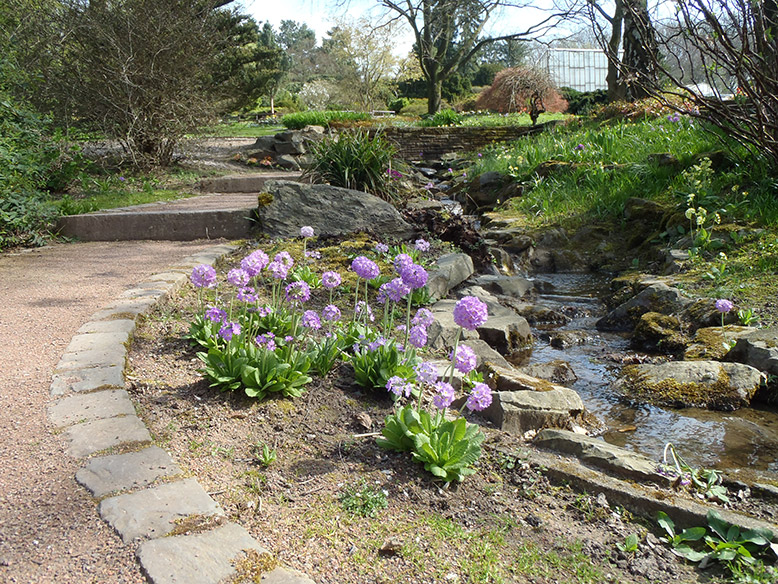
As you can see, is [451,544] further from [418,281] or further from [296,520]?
[418,281]

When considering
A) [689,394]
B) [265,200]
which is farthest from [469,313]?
[265,200]

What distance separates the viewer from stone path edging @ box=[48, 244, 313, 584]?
58.9 inches

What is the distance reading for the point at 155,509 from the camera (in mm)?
1700

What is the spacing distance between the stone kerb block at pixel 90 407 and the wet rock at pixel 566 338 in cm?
288

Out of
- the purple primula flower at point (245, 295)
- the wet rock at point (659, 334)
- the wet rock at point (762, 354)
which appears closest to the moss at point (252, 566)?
the purple primula flower at point (245, 295)

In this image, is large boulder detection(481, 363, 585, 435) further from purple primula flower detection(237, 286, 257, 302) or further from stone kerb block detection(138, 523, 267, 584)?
stone kerb block detection(138, 523, 267, 584)

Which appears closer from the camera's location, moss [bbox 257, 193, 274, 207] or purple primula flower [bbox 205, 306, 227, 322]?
purple primula flower [bbox 205, 306, 227, 322]

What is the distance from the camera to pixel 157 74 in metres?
9.34

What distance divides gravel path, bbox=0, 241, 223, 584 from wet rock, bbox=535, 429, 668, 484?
157 cm

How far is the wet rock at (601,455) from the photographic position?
2.20m

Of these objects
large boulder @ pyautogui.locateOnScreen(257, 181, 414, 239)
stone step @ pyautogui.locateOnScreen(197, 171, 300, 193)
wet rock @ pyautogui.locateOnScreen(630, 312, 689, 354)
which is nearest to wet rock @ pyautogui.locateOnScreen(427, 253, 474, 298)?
large boulder @ pyautogui.locateOnScreen(257, 181, 414, 239)

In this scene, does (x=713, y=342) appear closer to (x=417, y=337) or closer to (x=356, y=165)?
(x=417, y=337)

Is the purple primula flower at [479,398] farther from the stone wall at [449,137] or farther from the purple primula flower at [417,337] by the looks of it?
the stone wall at [449,137]

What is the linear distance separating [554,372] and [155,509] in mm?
2577
